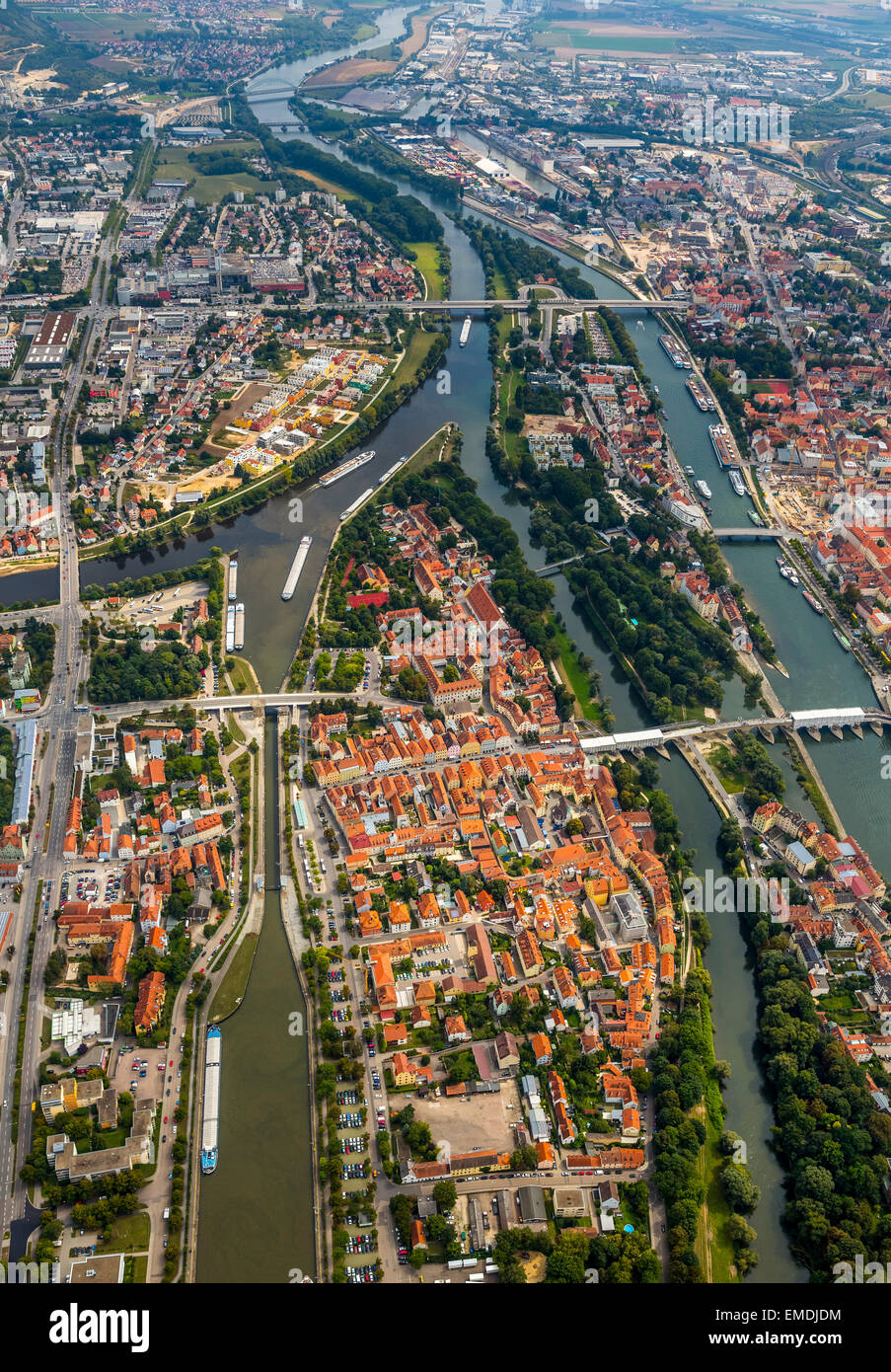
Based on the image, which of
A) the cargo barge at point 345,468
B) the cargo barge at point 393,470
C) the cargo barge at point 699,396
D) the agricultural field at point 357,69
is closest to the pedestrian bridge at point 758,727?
the cargo barge at point 393,470

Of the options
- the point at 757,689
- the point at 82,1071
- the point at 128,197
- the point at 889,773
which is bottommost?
the point at 82,1071

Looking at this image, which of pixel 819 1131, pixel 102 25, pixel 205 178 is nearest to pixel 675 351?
pixel 205 178

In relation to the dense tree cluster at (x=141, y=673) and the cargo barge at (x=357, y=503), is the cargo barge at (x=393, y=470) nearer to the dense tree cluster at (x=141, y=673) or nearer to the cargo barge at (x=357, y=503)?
the cargo barge at (x=357, y=503)

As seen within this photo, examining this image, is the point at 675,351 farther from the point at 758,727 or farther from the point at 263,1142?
the point at 263,1142
